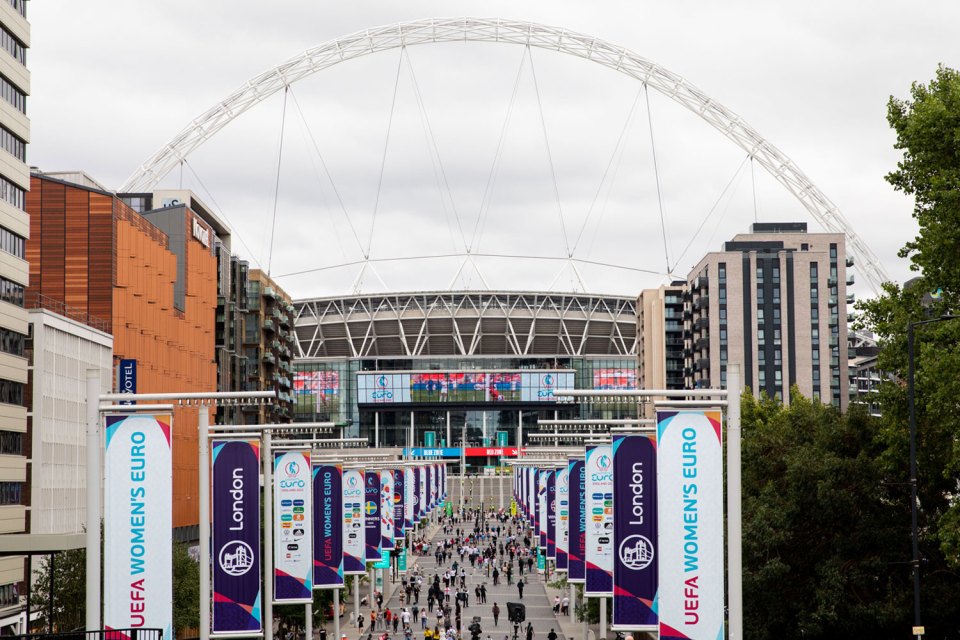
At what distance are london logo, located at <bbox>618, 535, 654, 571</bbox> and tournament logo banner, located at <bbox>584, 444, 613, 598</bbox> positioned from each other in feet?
43.5

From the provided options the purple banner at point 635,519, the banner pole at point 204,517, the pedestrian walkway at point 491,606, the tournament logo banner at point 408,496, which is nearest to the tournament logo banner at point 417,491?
the pedestrian walkway at point 491,606

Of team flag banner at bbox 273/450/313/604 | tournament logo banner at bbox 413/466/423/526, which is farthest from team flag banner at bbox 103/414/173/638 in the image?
tournament logo banner at bbox 413/466/423/526

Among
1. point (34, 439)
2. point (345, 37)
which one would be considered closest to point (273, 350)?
point (345, 37)

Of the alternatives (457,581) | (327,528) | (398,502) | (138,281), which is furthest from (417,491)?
(327,528)

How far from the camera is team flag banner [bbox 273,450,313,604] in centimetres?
4594

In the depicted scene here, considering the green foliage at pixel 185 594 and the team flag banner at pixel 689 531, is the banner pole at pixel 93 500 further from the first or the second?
the green foliage at pixel 185 594

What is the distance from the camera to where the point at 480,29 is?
546ft

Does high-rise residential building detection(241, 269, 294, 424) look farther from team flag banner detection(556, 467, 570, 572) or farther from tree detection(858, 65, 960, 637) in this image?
tree detection(858, 65, 960, 637)

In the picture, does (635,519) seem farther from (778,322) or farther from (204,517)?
(778,322)

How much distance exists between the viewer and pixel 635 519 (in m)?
32.5

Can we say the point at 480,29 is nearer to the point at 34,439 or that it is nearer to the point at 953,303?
the point at 34,439

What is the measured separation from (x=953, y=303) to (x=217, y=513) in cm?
2736

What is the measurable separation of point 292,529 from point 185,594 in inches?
783

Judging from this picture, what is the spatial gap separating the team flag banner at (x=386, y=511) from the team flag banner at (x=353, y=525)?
12972 mm
